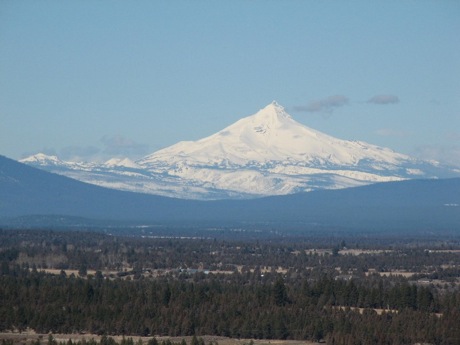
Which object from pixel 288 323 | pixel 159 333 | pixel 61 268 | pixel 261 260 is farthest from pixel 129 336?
pixel 261 260

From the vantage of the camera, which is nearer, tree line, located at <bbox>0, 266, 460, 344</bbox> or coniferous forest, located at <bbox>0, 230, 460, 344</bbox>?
tree line, located at <bbox>0, 266, 460, 344</bbox>

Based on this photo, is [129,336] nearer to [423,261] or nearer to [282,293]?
[282,293]

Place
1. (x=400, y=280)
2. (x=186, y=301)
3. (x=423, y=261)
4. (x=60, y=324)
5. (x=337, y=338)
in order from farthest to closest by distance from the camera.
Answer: (x=423, y=261), (x=400, y=280), (x=186, y=301), (x=60, y=324), (x=337, y=338)

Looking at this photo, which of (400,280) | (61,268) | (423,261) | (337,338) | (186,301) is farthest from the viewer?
(423,261)

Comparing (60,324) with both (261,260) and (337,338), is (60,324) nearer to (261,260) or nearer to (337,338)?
Answer: (337,338)

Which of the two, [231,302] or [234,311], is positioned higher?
[231,302]

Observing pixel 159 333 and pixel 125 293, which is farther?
pixel 125 293

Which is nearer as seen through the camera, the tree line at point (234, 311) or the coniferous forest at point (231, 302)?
the tree line at point (234, 311)

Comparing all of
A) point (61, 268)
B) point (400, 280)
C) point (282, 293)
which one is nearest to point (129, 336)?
point (282, 293)

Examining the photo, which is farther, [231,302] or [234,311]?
[231,302]
